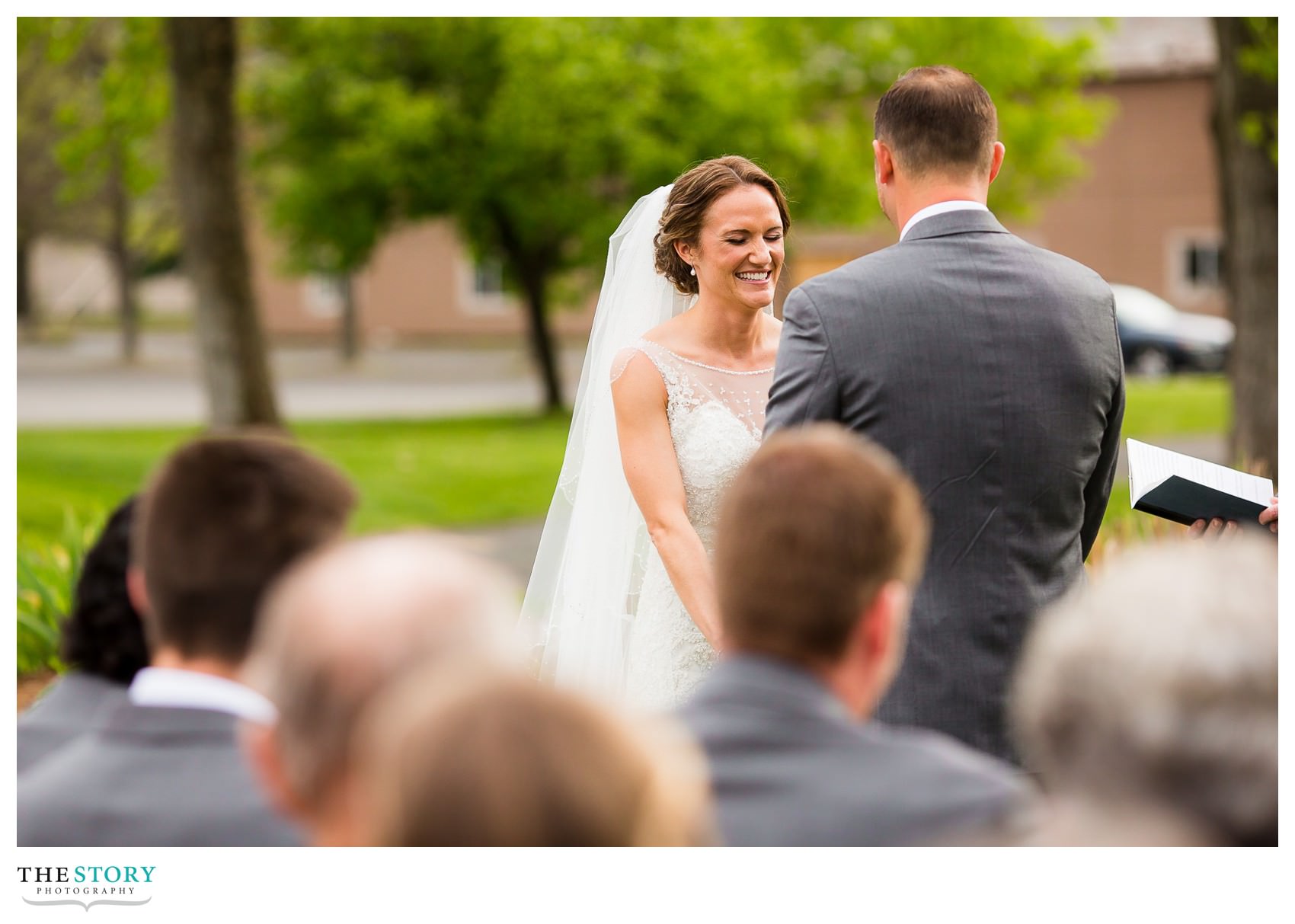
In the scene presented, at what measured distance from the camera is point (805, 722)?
1.74m

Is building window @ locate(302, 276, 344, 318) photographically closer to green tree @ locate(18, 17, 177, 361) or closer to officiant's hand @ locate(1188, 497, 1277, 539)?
green tree @ locate(18, 17, 177, 361)

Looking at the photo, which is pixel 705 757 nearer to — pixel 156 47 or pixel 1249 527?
pixel 1249 527

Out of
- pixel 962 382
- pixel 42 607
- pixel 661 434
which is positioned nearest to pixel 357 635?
pixel 962 382

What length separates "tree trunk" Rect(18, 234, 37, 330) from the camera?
37.3 meters

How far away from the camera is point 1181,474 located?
9.32 ft

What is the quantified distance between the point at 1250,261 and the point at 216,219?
765cm

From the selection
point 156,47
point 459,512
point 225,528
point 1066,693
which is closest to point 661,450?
point 225,528

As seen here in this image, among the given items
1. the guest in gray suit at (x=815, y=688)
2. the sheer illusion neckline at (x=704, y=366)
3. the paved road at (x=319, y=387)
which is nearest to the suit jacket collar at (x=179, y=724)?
the guest in gray suit at (x=815, y=688)

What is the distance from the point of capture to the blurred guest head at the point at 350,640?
146 cm

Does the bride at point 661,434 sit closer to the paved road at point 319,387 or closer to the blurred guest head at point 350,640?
the blurred guest head at point 350,640

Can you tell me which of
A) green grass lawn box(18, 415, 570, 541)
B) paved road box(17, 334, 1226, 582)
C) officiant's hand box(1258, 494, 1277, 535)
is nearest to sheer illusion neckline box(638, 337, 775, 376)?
officiant's hand box(1258, 494, 1277, 535)

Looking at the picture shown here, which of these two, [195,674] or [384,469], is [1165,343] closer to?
[384,469]
